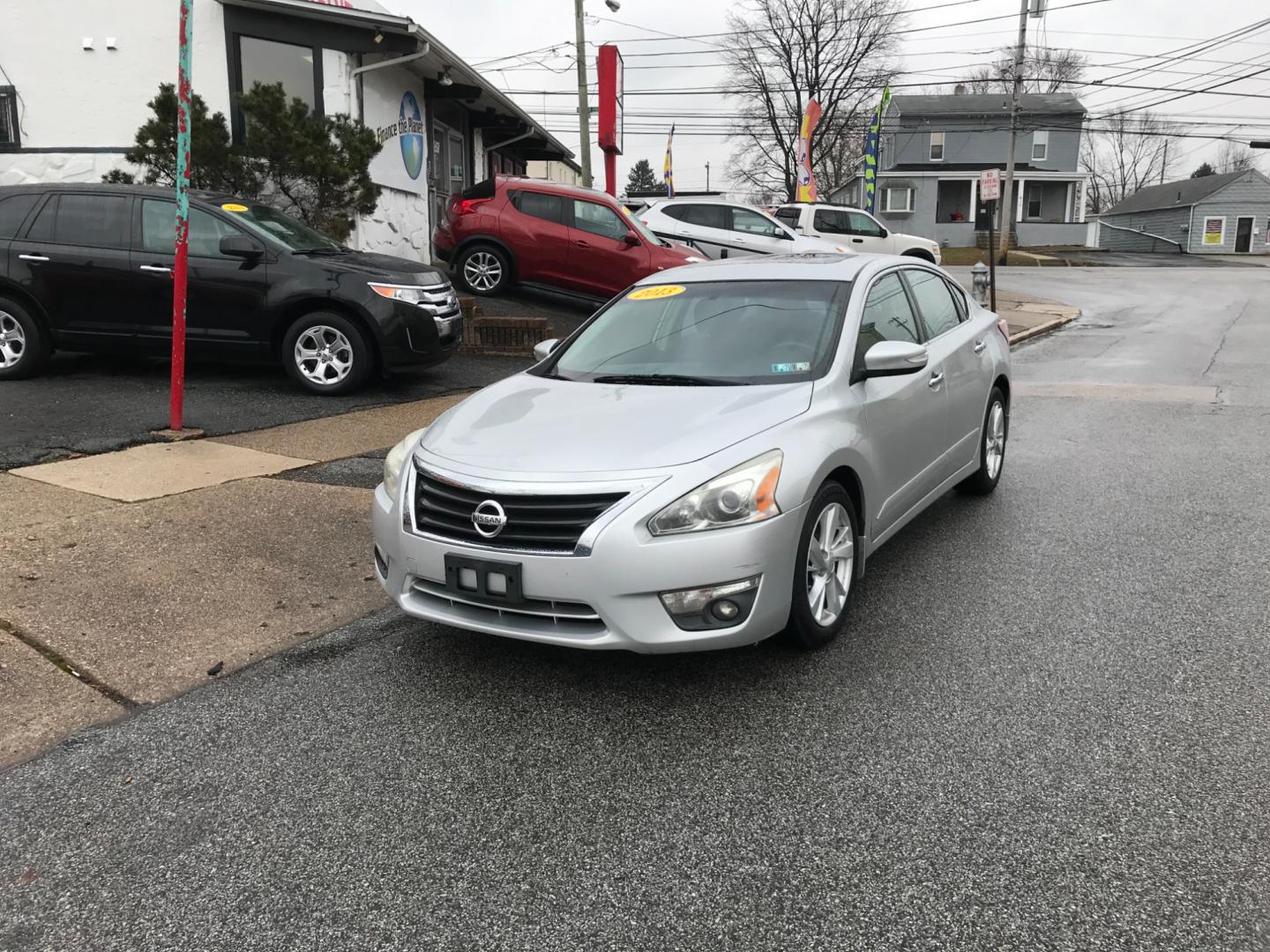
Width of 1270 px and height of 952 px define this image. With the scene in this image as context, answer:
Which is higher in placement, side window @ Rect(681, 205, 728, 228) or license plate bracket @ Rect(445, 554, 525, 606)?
side window @ Rect(681, 205, 728, 228)

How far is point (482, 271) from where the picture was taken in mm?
14148

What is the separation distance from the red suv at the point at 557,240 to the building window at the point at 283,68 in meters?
2.81

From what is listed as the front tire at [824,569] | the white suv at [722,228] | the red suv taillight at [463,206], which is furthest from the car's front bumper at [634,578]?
the white suv at [722,228]

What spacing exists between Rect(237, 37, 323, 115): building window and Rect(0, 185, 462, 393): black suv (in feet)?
18.2

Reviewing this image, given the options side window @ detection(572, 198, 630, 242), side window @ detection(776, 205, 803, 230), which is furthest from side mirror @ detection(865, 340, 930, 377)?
side window @ detection(776, 205, 803, 230)

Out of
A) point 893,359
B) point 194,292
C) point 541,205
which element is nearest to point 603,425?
point 893,359

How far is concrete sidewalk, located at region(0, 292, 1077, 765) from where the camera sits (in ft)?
12.7

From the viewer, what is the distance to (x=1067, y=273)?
33562mm

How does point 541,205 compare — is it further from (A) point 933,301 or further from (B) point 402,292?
(A) point 933,301

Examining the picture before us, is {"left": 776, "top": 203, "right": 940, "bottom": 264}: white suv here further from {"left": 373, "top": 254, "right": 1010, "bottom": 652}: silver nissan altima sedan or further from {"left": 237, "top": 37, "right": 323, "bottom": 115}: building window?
{"left": 373, "top": 254, "right": 1010, "bottom": 652}: silver nissan altima sedan

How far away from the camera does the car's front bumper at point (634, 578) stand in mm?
3391

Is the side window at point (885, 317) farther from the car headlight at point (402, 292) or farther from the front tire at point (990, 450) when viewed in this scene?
the car headlight at point (402, 292)

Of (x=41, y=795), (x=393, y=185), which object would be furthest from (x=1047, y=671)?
(x=393, y=185)

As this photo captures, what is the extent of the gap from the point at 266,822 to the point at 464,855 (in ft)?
2.10
